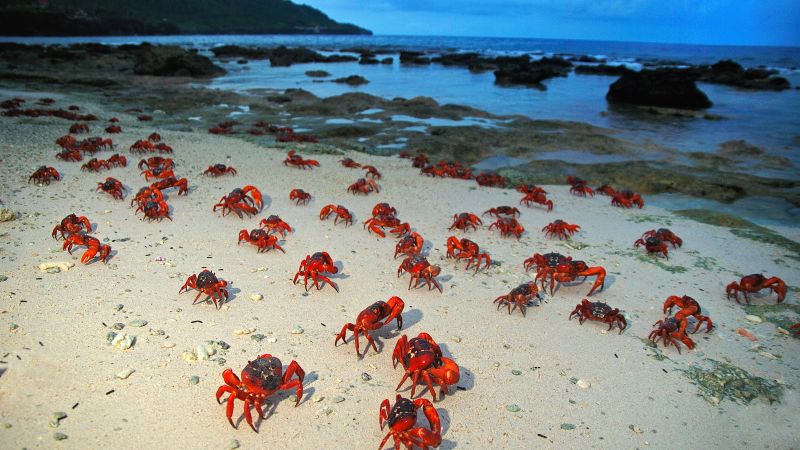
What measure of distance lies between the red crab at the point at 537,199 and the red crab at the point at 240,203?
6.23m

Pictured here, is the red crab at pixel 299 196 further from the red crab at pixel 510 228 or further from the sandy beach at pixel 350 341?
the red crab at pixel 510 228

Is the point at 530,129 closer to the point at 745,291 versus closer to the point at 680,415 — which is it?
the point at 745,291

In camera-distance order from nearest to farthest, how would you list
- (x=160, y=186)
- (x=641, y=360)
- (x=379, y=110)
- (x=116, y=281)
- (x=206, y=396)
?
(x=206, y=396)
(x=641, y=360)
(x=116, y=281)
(x=160, y=186)
(x=379, y=110)

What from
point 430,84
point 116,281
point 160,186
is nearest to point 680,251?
point 116,281

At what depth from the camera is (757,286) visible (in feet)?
21.4

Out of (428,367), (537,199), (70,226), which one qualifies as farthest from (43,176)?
(537,199)

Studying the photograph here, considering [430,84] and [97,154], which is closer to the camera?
[97,154]

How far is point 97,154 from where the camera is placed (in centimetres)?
1201

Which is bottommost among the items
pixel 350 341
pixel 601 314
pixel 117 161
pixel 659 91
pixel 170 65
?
pixel 350 341

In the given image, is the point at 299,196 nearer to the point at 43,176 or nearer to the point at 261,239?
the point at 261,239

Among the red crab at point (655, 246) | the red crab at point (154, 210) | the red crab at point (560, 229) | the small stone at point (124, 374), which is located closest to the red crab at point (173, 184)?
the red crab at point (154, 210)

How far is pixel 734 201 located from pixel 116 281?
562 inches

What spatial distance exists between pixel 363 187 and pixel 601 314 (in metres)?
6.59

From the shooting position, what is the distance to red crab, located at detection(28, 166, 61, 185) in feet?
30.2
